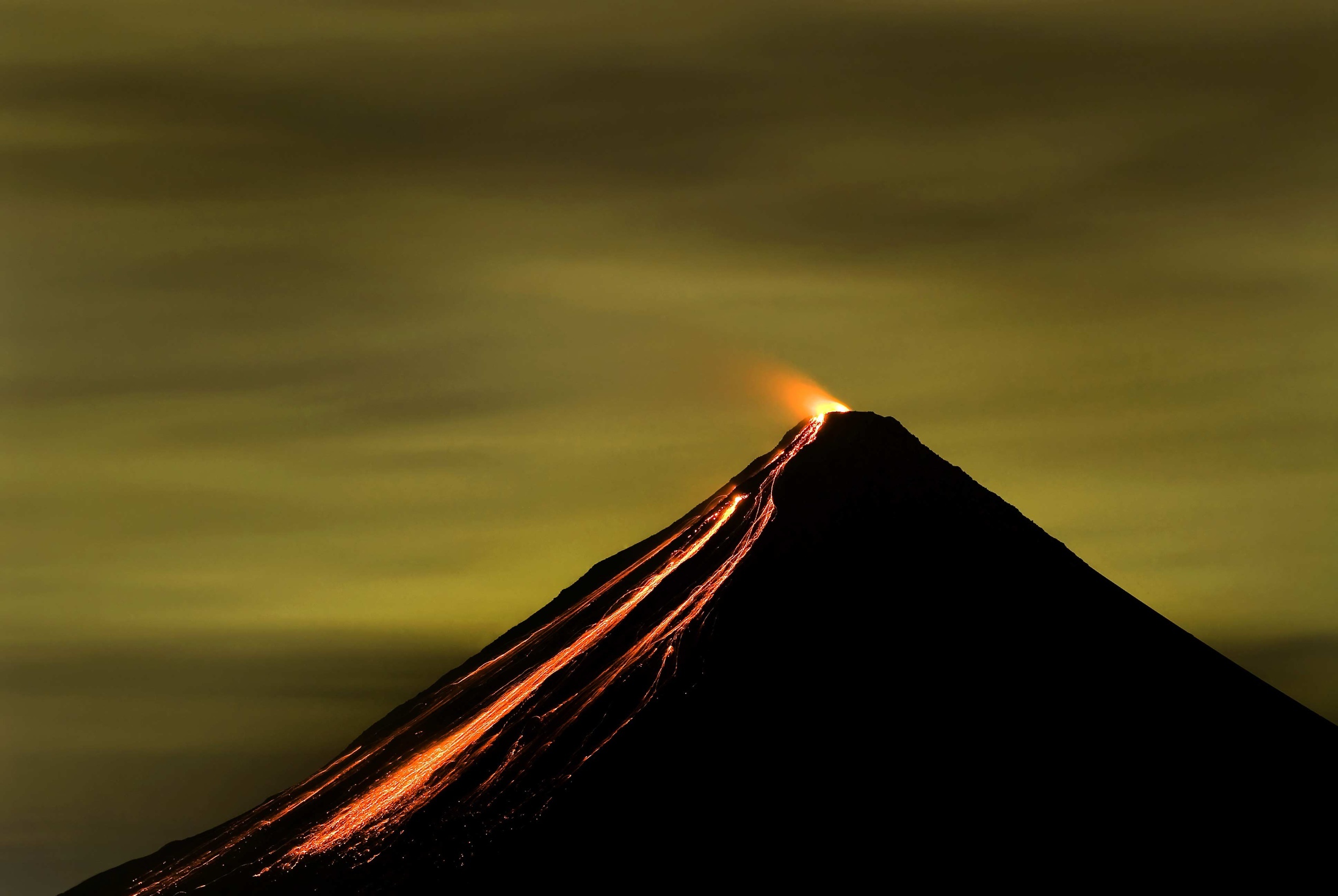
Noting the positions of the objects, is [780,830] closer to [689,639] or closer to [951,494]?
[689,639]

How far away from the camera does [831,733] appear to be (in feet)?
304

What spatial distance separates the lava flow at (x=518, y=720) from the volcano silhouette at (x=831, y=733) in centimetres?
21

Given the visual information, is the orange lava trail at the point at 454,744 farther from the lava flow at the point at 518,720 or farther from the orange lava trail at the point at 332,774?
the orange lava trail at the point at 332,774

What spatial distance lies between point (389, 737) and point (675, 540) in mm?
16113

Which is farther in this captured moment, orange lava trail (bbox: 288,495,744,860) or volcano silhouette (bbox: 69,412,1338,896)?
orange lava trail (bbox: 288,495,744,860)

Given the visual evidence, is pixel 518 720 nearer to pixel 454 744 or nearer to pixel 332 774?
pixel 454 744

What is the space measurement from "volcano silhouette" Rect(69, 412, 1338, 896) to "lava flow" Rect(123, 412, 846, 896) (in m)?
0.21

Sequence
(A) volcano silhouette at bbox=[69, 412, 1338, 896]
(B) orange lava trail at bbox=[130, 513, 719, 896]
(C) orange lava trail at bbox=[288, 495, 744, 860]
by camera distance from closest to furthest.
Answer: (A) volcano silhouette at bbox=[69, 412, 1338, 896], (C) orange lava trail at bbox=[288, 495, 744, 860], (B) orange lava trail at bbox=[130, 513, 719, 896]

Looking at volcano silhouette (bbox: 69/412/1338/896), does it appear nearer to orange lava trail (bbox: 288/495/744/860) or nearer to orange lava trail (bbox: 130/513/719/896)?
orange lava trail (bbox: 288/495/744/860)

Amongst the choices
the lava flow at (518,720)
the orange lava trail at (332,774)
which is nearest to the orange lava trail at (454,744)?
the lava flow at (518,720)

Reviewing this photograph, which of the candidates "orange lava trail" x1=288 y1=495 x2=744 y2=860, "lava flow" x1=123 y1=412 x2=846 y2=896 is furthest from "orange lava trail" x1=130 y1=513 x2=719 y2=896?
"orange lava trail" x1=288 y1=495 x2=744 y2=860

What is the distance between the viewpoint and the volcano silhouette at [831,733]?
288 feet

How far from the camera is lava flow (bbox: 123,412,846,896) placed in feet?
313

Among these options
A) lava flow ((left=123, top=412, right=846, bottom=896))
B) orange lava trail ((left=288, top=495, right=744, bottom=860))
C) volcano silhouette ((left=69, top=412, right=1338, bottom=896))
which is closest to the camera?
volcano silhouette ((left=69, top=412, right=1338, bottom=896))
